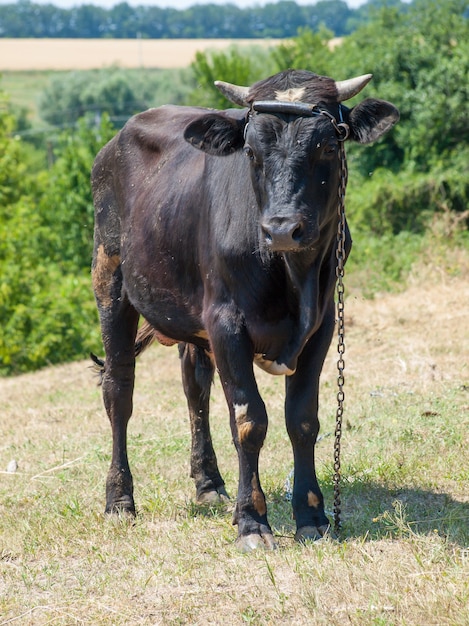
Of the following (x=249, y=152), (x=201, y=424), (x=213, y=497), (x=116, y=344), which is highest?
(x=249, y=152)

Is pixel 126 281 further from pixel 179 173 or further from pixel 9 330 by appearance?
pixel 9 330

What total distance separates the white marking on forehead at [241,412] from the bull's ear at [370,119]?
164 centimetres

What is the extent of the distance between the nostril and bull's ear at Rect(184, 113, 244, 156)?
1001 millimetres

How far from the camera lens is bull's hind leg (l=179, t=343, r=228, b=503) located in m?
6.84

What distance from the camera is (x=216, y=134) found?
562 cm

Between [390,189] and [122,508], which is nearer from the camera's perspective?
[122,508]

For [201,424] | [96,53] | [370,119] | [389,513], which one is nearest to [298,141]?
[370,119]

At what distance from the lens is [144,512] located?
260 inches

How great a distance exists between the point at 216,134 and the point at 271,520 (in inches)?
A: 95.7

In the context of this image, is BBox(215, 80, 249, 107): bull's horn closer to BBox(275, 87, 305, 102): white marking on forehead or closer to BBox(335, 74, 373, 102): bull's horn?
BBox(275, 87, 305, 102): white marking on forehead

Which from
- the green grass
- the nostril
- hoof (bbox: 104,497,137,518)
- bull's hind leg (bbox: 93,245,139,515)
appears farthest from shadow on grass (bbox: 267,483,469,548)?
the green grass

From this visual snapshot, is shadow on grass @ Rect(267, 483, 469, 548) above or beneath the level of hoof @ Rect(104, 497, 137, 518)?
above

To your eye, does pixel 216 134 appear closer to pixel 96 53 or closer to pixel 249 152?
pixel 249 152

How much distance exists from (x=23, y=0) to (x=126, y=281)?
15932cm
